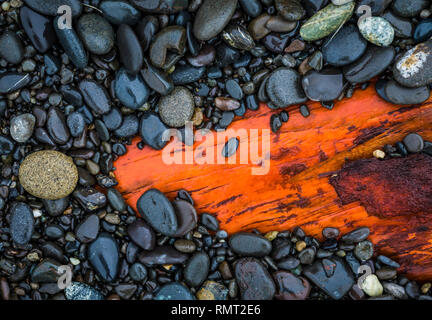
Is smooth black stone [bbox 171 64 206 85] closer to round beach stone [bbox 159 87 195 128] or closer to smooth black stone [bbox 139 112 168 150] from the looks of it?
round beach stone [bbox 159 87 195 128]

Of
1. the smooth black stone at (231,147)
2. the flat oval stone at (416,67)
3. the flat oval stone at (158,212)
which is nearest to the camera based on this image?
the flat oval stone at (416,67)

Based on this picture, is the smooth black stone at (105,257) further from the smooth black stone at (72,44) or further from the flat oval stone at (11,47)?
the flat oval stone at (11,47)

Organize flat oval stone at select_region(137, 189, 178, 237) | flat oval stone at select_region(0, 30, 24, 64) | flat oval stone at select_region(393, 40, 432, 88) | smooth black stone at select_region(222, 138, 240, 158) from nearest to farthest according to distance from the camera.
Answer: flat oval stone at select_region(393, 40, 432, 88), flat oval stone at select_region(0, 30, 24, 64), flat oval stone at select_region(137, 189, 178, 237), smooth black stone at select_region(222, 138, 240, 158)

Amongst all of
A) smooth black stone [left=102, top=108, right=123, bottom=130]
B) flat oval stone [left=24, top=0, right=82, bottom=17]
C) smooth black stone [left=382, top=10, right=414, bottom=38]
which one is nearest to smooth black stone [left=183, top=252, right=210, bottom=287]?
smooth black stone [left=102, top=108, right=123, bottom=130]

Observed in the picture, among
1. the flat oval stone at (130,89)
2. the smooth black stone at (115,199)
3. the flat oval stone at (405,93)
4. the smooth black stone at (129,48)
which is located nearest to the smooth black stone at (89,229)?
the smooth black stone at (115,199)

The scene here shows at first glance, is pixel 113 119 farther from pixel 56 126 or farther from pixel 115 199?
pixel 115 199

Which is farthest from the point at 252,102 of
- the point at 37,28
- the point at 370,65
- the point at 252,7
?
the point at 37,28
